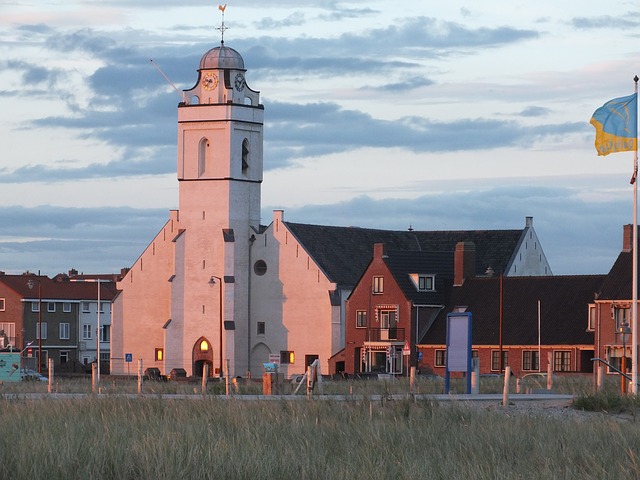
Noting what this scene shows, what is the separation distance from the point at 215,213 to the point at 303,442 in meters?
78.9

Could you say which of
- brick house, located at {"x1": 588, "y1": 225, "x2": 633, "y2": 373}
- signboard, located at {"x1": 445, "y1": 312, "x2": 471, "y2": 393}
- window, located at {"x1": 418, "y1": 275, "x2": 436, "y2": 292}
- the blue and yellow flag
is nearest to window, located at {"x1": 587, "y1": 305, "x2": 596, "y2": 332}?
brick house, located at {"x1": 588, "y1": 225, "x2": 633, "y2": 373}

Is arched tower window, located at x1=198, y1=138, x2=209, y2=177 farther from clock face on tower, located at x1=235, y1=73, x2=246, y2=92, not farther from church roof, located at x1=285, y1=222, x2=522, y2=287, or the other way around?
church roof, located at x1=285, y1=222, x2=522, y2=287

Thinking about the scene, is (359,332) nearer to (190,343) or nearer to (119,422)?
(190,343)

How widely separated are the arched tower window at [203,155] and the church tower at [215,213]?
0.07 meters

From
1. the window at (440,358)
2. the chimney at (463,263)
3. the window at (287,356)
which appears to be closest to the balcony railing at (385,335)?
the window at (440,358)

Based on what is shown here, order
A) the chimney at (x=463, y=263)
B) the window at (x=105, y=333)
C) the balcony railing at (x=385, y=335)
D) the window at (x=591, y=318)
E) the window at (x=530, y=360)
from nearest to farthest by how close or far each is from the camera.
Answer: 1. the window at (x=591, y=318)
2. the window at (x=530, y=360)
3. the balcony railing at (x=385, y=335)
4. the chimney at (x=463, y=263)
5. the window at (x=105, y=333)

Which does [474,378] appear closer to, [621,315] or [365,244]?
[621,315]

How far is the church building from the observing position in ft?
338

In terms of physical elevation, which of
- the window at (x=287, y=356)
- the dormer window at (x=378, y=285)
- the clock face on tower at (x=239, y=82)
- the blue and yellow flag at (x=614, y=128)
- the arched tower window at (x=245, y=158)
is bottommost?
the window at (x=287, y=356)

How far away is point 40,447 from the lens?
24859 mm

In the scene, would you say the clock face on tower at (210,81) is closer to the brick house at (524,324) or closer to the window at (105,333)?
the brick house at (524,324)

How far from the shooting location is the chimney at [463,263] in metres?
94.6

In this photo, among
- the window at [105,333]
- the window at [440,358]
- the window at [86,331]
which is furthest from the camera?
the window at [105,333]

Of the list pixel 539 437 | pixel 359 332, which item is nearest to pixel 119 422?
pixel 539 437
